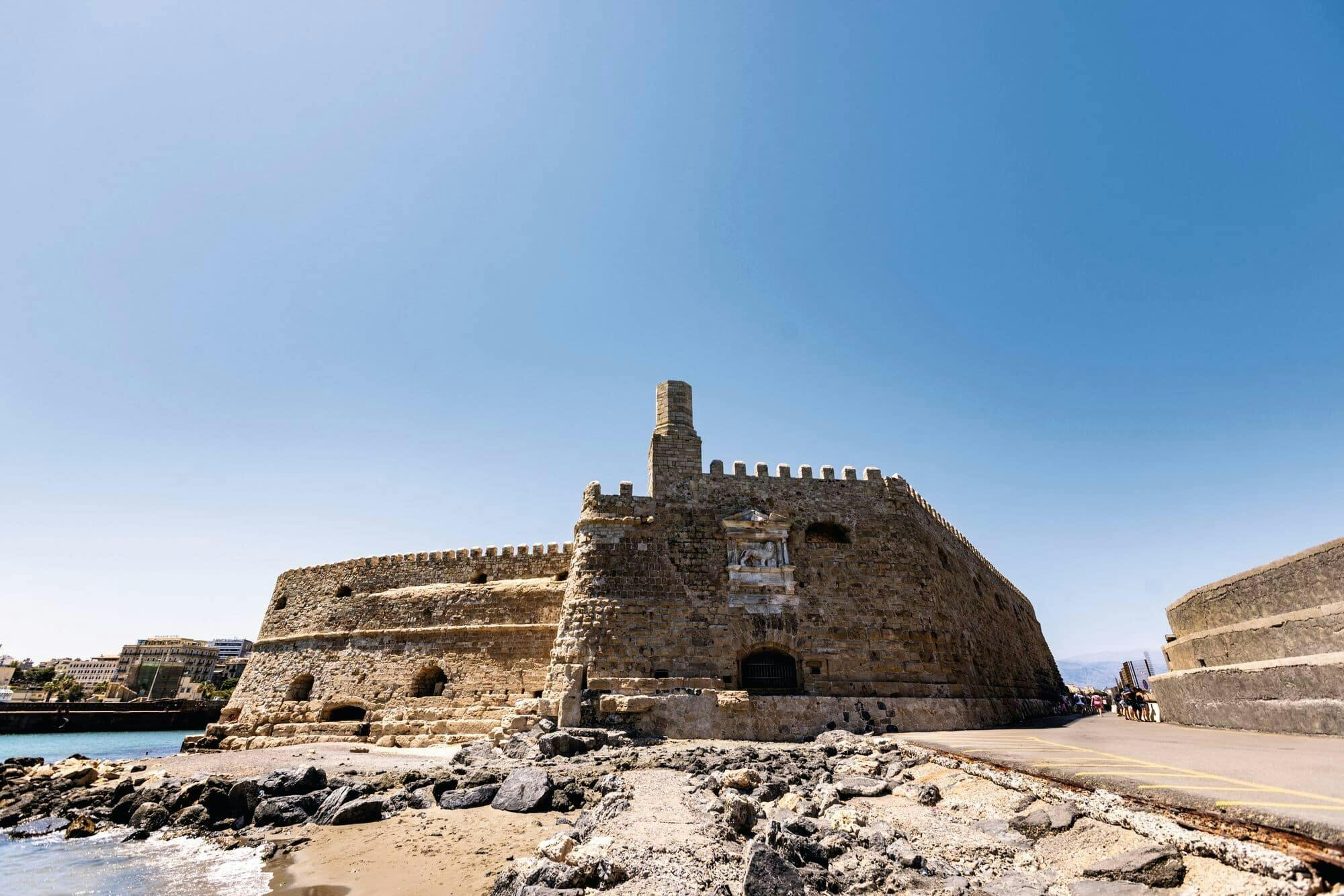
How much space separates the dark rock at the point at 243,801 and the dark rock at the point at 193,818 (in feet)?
1.14

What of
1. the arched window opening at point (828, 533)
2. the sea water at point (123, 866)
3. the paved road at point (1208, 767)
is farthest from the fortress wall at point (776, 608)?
the sea water at point (123, 866)

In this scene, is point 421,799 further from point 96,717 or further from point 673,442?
point 96,717

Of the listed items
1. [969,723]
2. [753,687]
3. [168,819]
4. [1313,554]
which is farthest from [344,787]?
[1313,554]

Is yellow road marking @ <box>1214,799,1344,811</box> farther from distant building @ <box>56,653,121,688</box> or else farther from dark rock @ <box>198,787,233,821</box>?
distant building @ <box>56,653,121,688</box>

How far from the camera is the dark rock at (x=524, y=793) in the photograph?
8523 mm

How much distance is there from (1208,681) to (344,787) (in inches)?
603

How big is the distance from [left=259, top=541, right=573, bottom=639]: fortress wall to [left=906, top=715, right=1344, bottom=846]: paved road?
1640 cm

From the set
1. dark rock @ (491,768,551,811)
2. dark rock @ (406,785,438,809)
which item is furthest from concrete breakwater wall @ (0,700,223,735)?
dark rock @ (491,768,551,811)

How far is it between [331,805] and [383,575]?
17350 millimetres

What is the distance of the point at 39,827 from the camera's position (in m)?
10.6

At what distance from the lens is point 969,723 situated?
1523cm

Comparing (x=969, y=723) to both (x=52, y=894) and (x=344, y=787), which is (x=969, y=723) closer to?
(x=344, y=787)

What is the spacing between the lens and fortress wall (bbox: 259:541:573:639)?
24.1 m

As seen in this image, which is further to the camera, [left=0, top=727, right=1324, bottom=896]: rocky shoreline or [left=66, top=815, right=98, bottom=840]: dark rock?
[left=66, top=815, right=98, bottom=840]: dark rock
